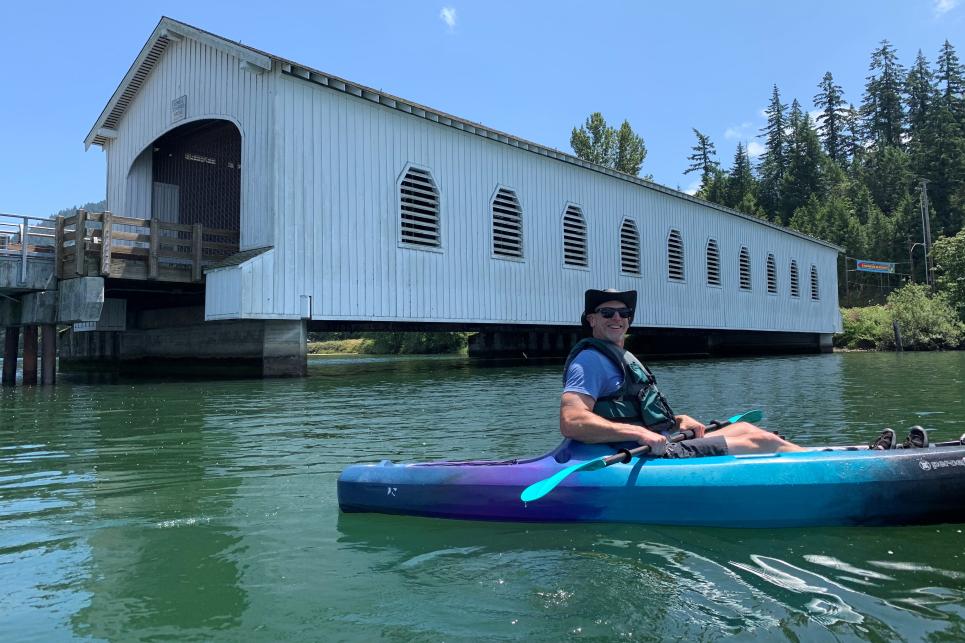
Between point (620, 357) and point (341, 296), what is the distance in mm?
11934

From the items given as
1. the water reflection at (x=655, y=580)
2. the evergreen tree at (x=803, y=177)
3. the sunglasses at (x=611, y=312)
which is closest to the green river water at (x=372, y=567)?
the water reflection at (x=655, y=580)

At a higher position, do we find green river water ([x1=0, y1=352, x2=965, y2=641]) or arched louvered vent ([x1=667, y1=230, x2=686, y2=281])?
arched louvered vent ([x1=667, y1=230, x2=686, y2=281])

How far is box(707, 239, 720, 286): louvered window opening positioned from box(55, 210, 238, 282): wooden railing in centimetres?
1856

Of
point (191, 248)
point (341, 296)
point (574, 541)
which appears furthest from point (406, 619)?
point (191, 248)

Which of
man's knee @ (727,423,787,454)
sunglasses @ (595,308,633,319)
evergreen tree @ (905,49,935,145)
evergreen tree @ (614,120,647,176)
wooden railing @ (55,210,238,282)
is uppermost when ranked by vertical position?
evergreen tree @ (905,49,935,145)

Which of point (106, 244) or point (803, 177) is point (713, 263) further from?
point (803, 177)

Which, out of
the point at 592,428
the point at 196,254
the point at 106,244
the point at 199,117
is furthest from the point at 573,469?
the point at 199,117

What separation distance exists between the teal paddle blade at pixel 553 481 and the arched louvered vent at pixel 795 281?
102ft

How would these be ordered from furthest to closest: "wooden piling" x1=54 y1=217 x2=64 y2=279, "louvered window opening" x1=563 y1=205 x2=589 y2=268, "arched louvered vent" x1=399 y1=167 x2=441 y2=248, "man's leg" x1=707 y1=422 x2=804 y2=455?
"louvered window opening" x1=563 y1=205 x2=589 y2=268
"arched louvered vent" x1=399 y1=167 x2=441 y2=248
"wooden piling" x1=54 y1=217 x2=64 y2=279
"man's leg" x1=707 y1=422 x2=804 y2=455

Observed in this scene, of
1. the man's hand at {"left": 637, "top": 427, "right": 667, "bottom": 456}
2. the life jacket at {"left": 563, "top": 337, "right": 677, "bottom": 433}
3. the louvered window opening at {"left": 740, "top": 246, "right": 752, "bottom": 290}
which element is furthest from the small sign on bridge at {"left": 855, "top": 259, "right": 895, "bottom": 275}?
the man's hand at {"left": 637, "top": 427, "right": 667, "bottom": 456}

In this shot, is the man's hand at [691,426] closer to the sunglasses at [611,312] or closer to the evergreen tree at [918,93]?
the sunglasses at [611,312]

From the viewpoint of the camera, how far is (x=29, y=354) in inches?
617

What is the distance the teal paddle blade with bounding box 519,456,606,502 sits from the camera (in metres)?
3.55

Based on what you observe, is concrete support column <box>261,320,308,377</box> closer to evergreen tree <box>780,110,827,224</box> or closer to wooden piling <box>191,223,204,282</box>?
wooden piling <box>191,223,204,282</box>
